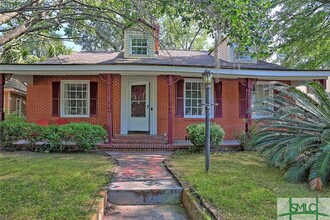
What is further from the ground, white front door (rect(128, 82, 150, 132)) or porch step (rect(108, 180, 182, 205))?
white front door (rect(128, 82, 150, 132))

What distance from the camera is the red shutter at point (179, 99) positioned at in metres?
11.8

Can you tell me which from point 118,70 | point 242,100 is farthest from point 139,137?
point 242,100

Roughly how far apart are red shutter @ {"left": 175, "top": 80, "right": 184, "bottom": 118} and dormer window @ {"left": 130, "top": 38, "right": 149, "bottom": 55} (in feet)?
→ 6.56

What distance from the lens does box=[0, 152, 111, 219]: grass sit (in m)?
3.93

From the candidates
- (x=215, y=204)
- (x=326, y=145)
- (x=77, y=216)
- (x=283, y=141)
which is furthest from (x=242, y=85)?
(x=77, y=216)

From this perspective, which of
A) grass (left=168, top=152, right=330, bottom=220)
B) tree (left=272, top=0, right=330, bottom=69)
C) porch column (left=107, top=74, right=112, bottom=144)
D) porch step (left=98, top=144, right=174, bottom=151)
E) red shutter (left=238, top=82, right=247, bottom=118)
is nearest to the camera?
grass (left=168, top=152, right=330, bottom=220)

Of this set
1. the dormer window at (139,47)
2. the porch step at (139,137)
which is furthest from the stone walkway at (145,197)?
the dormer window at (139,47)

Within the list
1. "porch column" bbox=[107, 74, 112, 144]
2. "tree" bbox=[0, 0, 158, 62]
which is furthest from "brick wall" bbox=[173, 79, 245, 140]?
"tree" bbox=[0, 0, 158, 62]

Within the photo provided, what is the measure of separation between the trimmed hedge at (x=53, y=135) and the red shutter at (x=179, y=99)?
3.52 m

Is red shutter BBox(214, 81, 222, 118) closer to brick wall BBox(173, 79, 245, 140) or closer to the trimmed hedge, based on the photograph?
brick wall BBox(173, 79, 245, 140)

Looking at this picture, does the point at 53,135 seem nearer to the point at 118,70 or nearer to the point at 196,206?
the point at 118,70

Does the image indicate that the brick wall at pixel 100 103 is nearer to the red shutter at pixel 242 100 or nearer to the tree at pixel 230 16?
the red shutter at pixel 242 100

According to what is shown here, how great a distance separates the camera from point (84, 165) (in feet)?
22.9

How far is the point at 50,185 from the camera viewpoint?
513 cm
